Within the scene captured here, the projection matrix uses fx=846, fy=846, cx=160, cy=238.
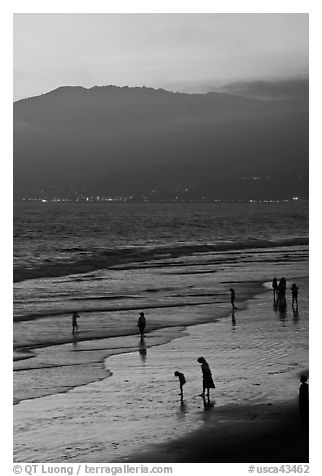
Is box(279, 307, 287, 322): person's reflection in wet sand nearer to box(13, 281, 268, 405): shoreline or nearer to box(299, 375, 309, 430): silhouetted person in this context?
box(13, 281, 268, 405): shoreline

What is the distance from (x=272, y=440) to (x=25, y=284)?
3179 cm

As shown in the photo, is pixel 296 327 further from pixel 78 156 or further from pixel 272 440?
pixel 78 156

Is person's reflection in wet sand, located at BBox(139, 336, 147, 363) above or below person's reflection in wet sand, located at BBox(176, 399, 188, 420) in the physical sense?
above

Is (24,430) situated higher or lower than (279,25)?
lower

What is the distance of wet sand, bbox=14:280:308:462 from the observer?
13742 mm

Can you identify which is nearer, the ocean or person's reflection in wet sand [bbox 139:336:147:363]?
the ocean

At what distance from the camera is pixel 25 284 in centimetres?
4456

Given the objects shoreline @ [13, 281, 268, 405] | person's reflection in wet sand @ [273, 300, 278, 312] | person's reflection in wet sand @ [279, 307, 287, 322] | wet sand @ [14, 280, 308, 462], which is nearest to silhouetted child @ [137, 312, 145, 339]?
shoreline @ [13, 281, 268, 405]

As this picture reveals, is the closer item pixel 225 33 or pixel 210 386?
pixel 225 33

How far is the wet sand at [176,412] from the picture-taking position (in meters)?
13.7

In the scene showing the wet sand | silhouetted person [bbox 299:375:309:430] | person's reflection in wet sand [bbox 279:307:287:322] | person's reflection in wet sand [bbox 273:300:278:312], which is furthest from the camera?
person's reflection in wet sand [bbox 273:300:278:312]

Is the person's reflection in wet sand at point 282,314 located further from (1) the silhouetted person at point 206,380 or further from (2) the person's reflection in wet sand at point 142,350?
(1) the silhouetted person at point 206,380
